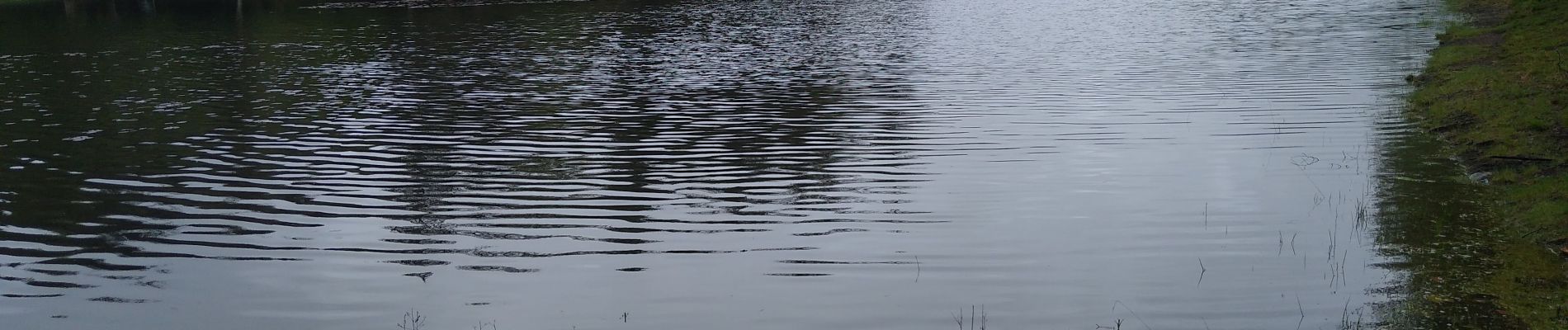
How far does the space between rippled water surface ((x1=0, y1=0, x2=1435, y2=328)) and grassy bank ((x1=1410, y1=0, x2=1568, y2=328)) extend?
796 millimetres

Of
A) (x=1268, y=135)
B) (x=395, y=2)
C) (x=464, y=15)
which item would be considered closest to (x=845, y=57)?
(x=1268, y=135)

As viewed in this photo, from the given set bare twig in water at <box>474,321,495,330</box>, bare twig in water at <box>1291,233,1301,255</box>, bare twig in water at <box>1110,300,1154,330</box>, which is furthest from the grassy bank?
bare twig in water at <box>474,321,495,330</box>

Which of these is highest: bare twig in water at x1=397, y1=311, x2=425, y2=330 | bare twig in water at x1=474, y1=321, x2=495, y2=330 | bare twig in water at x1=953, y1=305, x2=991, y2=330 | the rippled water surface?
bare twig in water at x1=397, y1=311, x2=425, y2=330

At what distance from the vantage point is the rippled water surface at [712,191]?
866 cm

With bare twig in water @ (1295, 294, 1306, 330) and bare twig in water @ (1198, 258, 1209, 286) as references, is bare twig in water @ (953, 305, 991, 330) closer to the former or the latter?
bare twig in water @ (1198, 258, 1209, 286)

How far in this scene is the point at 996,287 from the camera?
8797 millimetres

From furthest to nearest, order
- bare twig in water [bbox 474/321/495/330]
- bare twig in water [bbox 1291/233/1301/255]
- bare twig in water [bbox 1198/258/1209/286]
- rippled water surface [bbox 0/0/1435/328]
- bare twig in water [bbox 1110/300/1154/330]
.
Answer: bare twig in water [bbox 1291/233/1301/255] → bare twig in water [bbox 1198/258/1209/286] → rippled water surface [bbox 0/0/1435/328] → bare twig in water [bbox 474/321/495/330] → bare twig in water [bbox 1110/300/1154/330]

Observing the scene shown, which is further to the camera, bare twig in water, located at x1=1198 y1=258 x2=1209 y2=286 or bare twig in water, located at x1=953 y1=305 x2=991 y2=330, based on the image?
bare twig in water, located at x1=1198 y1=258 x2=1209 y2=286

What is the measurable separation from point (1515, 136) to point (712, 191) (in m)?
8.21

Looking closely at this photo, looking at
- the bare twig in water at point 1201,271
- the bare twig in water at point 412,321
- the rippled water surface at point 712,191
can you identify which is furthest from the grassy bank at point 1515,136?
the bare twig in water at point 412,321

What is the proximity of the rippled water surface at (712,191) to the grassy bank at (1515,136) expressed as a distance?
2.61 feet

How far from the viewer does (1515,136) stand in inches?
506

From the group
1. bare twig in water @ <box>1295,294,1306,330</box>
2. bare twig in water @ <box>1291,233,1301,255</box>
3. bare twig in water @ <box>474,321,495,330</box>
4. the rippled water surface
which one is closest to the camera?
bare twig in water @ <box>1295,294,1306,330</box>

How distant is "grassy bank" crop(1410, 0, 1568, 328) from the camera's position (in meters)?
8.04
